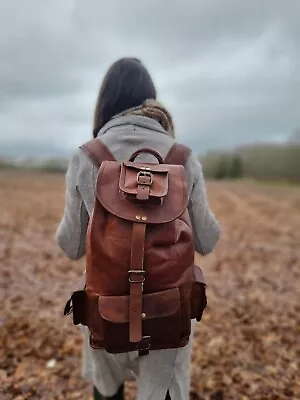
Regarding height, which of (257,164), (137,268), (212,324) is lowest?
(212,324)

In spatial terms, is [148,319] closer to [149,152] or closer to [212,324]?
[149,152]

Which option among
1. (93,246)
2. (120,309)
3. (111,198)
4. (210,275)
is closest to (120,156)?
(111,198)

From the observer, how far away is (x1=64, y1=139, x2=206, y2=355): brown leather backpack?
64.4 inches

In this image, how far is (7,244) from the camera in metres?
8.04

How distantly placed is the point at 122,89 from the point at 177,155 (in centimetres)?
45

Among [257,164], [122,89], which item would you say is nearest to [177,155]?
[122,89]

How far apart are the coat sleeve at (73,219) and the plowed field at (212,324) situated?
1.75 m

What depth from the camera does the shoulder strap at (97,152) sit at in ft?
6.14

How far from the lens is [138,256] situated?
162cm

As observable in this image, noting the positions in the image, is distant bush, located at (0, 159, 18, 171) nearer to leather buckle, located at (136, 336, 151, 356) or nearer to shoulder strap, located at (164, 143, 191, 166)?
shoulder strap, located at (164, 143, 191, 166)

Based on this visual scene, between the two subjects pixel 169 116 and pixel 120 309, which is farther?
pixel 169 116

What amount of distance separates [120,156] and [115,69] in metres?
0.49

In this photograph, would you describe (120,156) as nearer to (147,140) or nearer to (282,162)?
(147,140)

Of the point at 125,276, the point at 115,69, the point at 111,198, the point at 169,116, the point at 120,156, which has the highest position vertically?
the point at 115,69
